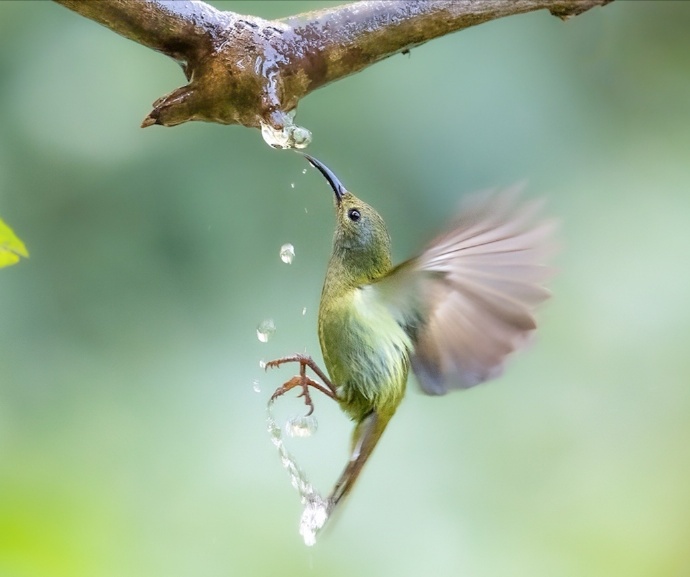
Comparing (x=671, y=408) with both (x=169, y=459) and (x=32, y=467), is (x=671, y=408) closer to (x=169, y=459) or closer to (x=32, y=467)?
(x=169, y=459)

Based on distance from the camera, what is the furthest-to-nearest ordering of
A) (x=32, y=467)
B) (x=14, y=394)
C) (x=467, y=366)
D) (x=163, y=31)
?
(x=14, y=394) < (x=32, y=467) < (x=467, y=366) < (x=163, y=31)

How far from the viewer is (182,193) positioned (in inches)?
89.8

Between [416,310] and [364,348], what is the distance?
105 millimetres

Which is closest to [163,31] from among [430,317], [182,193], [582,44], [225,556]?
[430,317]

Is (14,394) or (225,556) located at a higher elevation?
(14,394)

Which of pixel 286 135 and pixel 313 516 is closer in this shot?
pixel 286 135

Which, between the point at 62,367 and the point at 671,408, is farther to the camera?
the point at 671,408

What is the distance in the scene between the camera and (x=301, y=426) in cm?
185

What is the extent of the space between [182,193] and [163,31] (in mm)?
1027

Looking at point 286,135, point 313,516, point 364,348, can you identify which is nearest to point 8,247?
point 286,135

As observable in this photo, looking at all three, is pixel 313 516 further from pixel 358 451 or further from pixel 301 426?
pixel 301 426

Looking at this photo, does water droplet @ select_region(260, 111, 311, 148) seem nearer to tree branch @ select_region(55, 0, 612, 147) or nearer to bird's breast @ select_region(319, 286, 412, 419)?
tree branch @ select_region(55, 0, 612, 147)

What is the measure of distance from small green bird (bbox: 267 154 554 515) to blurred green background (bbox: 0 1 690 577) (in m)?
0.55

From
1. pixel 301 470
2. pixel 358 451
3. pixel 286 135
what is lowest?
pixel 301 470
